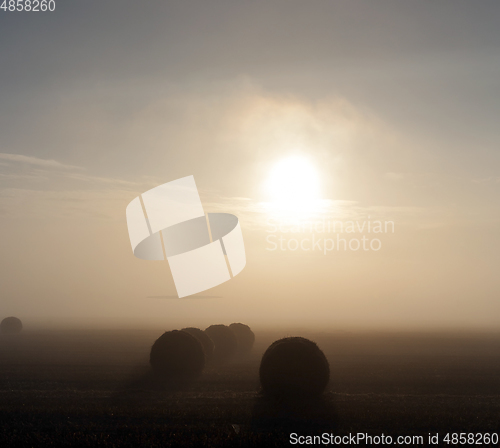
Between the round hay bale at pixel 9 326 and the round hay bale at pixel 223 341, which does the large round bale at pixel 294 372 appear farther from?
the round hay bale at pixel 9 326

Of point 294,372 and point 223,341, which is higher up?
point 223,341

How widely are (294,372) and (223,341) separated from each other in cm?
1949

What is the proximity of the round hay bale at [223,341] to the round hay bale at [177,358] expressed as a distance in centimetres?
1077

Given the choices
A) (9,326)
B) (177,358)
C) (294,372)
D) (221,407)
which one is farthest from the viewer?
(9,326)

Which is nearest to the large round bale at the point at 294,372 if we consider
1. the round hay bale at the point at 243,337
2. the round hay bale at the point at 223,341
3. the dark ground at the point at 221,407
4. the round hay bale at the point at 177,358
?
the dark ground at the point at 221,407

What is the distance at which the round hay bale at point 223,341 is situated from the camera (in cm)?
3722

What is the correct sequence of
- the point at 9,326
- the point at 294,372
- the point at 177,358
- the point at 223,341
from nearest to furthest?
the point at 294,372 < the point at 177,358 < the point at 223,341 < the point at 9,326

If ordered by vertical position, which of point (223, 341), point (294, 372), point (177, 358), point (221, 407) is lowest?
point (221, 407)

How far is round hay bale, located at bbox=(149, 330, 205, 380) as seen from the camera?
25.2 meters

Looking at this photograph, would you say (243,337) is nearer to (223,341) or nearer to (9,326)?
(223,341)

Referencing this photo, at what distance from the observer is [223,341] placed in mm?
38094

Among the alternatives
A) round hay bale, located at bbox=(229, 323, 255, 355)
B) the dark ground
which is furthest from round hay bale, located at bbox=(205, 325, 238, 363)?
the dark ground

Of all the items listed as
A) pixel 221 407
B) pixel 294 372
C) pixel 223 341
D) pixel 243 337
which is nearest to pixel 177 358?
pixel 294 372

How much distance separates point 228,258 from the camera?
28.1 m
